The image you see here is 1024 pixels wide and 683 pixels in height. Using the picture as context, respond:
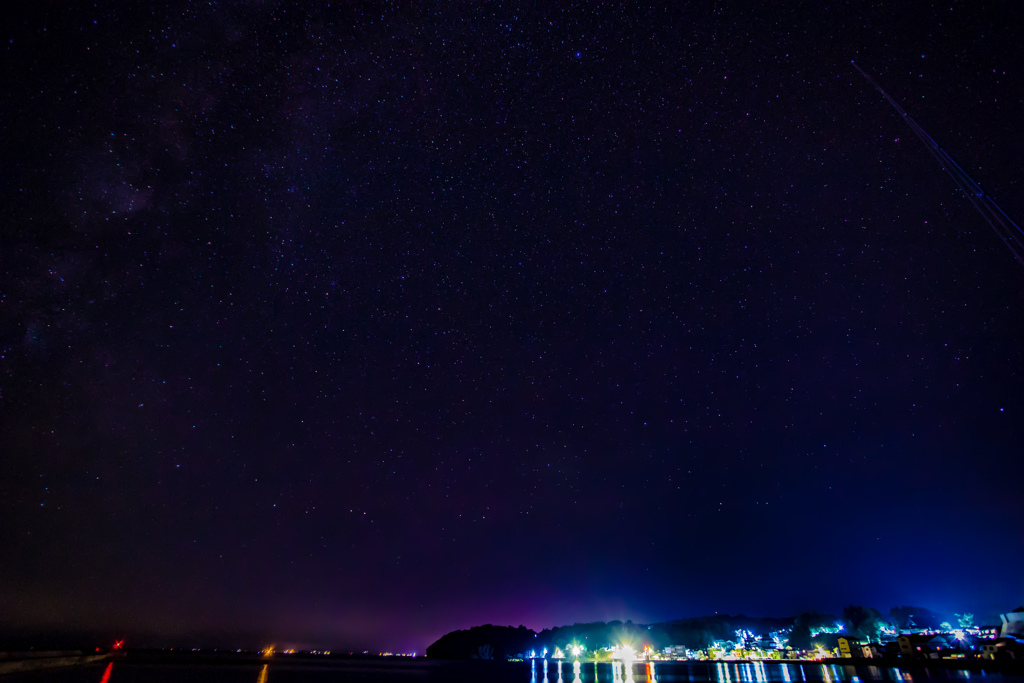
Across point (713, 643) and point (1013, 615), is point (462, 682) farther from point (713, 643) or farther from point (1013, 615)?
point (713, 643)

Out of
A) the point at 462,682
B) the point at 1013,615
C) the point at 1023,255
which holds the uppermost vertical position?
the point at 1023,255

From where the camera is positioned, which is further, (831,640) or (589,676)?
(831,640)

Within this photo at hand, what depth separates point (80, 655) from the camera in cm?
9275

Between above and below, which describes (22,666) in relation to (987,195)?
below

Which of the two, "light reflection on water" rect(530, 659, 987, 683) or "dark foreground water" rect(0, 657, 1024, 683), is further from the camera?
"dark foreground water" rect(0, 657, 1024, 683)

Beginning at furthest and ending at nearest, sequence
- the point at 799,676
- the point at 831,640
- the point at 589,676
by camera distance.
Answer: the point at 831,640 → the point at 589,676 → the point at 799,676

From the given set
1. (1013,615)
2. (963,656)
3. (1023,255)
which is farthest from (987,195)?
(1013,615)

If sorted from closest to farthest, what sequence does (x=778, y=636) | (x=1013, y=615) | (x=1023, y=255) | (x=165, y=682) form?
(x=1023, y=255) < (x=165, y=682) < (x=1013, y=615) < (x=778, y=636)

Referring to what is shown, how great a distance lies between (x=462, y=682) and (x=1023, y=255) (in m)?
69.8

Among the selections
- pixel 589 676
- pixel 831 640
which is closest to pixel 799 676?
pixel 589 676

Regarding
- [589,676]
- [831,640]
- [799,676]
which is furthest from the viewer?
[831,640]

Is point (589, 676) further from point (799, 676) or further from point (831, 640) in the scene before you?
point (831, 640)

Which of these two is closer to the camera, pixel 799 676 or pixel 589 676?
pixel 799 676

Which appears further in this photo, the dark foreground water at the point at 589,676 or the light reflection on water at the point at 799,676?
the dark foreground water at the point at 589,676
